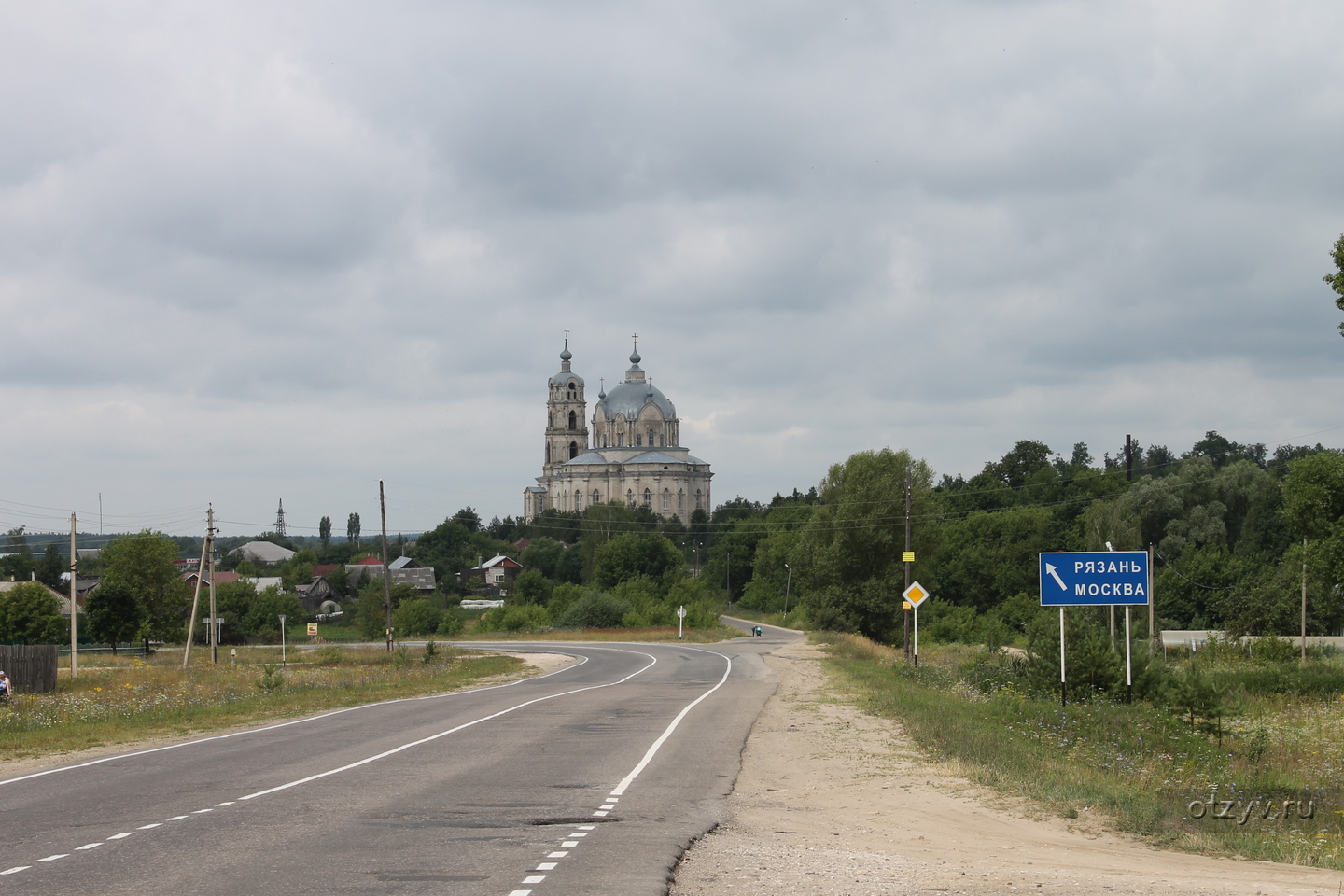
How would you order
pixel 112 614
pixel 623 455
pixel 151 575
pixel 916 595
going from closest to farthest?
pixel 916 595 < pixel 112 614 < pixel 151 575 < pixel 623 455

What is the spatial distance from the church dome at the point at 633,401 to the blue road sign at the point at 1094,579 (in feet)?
536

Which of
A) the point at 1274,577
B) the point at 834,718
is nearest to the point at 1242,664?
the point at 1274,577

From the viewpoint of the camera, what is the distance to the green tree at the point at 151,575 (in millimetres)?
76750

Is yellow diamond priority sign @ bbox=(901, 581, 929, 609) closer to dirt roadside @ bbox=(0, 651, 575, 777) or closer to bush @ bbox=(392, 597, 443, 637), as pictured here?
dirt roadside @ bbox=(0, 651, 575, 777)

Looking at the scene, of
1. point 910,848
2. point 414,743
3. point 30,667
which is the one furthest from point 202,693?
Result: point 910,848

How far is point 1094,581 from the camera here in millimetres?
23719

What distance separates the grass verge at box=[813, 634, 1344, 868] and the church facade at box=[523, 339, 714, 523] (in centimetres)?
15285

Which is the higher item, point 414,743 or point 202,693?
point 414,743

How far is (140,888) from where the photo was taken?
8.25 meters

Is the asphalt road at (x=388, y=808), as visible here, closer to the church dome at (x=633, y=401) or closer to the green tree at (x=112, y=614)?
the green tree at (x=112, y=614)

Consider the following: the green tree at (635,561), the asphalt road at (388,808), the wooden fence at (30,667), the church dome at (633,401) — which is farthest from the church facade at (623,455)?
the asphalt road at (388,808)

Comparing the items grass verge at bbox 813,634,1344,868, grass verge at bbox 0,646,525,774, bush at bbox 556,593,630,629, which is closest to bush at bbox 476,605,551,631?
bush at bbox 556,593,630,629

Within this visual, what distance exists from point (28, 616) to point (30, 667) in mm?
33968

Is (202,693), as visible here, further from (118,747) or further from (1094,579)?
(1094,579)
